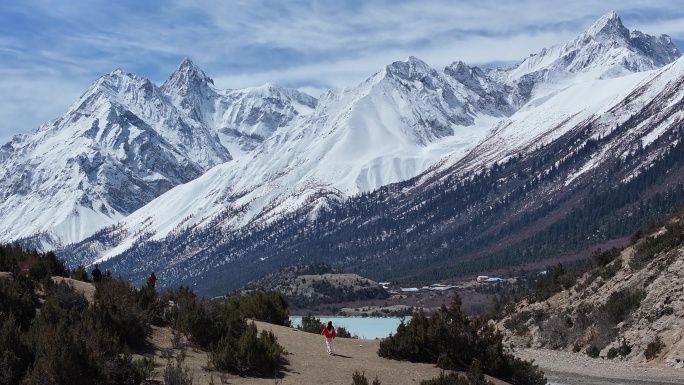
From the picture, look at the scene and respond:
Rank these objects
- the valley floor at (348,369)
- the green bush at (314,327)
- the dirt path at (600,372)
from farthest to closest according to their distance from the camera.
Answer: the green bush at (314,327), the dirt path at (600,372), the valley floor at (348,369)

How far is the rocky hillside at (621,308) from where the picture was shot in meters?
40.9

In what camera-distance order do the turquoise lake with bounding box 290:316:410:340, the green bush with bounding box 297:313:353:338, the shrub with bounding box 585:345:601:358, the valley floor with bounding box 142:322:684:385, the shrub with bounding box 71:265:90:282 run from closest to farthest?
the valley floor with bounding box 142:322:684:385 < the shrub with bounding box 71:265:90:282 < the green bush with bounding box 297:313:353:338 < the shrub with bounding box 585:345:601:358 < the turquoise lake with bounding box 290:316:410:340

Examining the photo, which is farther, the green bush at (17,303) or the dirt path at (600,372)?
the dirt path at (600,372)

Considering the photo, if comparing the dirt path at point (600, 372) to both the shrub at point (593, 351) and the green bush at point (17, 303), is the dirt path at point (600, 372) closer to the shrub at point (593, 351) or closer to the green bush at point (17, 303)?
A: the shrub at point (593, 351)

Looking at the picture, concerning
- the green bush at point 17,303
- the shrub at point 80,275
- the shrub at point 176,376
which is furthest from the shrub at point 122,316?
the shrub at point 80,275

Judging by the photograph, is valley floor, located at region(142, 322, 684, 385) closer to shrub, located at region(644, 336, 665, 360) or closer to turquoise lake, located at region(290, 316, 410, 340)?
shrub, located at region(644, 336, 665, 360)

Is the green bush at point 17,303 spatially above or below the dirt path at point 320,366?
above

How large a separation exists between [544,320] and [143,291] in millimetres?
28839

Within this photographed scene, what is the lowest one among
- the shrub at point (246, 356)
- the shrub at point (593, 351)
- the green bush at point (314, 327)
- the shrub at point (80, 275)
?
the shrub at point (593, 351)

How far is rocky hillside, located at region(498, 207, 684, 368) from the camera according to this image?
4088 cm

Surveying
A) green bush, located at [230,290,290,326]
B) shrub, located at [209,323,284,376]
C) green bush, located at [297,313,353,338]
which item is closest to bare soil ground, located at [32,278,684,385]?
shrub, located at [209,323,284,376]

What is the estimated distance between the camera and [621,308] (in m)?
44.8

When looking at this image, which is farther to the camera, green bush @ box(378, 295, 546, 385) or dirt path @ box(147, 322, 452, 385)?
green bush @ box(378, 295, 546, 385)

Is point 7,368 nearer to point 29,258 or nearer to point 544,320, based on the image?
point 29,258
